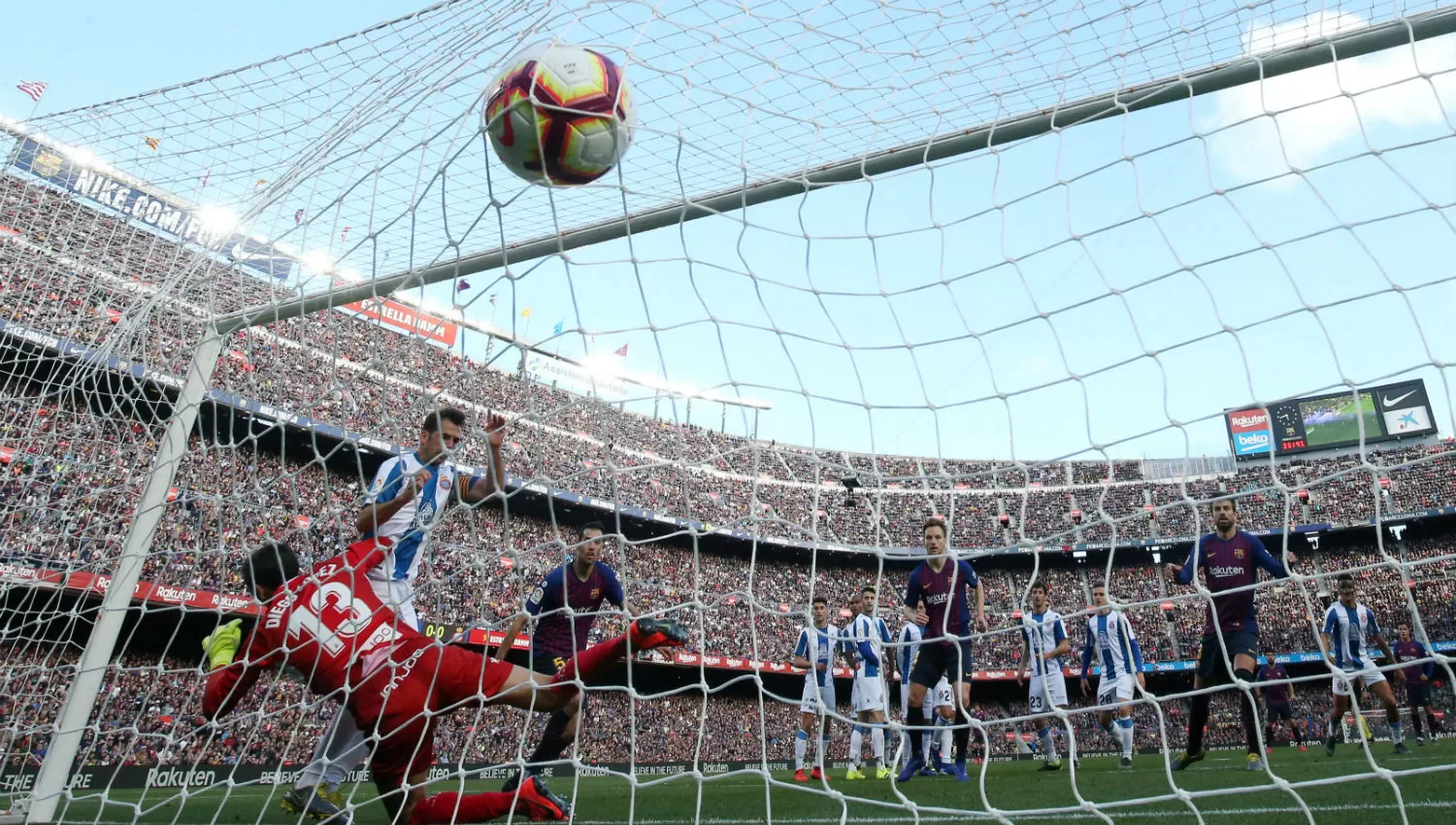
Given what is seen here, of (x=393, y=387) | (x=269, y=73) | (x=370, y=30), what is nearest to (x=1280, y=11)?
(x=370, y=30)

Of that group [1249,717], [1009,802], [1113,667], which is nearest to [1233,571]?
[1249,717]

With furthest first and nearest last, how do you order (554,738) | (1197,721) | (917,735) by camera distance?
1. (917,735)
2. (1197,721)
3. (554,738)

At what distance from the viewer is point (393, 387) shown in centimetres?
1967

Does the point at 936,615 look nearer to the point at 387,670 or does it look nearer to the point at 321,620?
the point at 387,670

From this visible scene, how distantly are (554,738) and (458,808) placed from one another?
1460 millimetres

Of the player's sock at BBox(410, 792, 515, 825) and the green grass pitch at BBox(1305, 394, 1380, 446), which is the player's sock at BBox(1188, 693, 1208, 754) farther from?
the green grass pitch at BBox(1305, 394, 1380, 446)

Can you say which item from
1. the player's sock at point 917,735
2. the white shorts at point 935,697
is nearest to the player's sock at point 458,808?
the white shorts at point 935,697

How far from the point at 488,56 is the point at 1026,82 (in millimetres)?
2931

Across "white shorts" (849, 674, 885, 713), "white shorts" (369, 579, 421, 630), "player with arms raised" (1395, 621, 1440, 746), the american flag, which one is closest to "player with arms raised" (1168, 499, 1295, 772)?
"white shorts" (849, 674, 885, 713)

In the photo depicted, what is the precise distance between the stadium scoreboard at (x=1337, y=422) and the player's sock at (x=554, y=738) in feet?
93.8

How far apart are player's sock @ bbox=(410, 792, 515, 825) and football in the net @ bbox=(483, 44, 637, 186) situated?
2635 mm

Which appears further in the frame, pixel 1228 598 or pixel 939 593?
pixel 939 593

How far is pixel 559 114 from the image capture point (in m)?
3.57

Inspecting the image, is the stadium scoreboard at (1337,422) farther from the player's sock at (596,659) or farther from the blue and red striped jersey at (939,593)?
the player's sock at (596,659)
